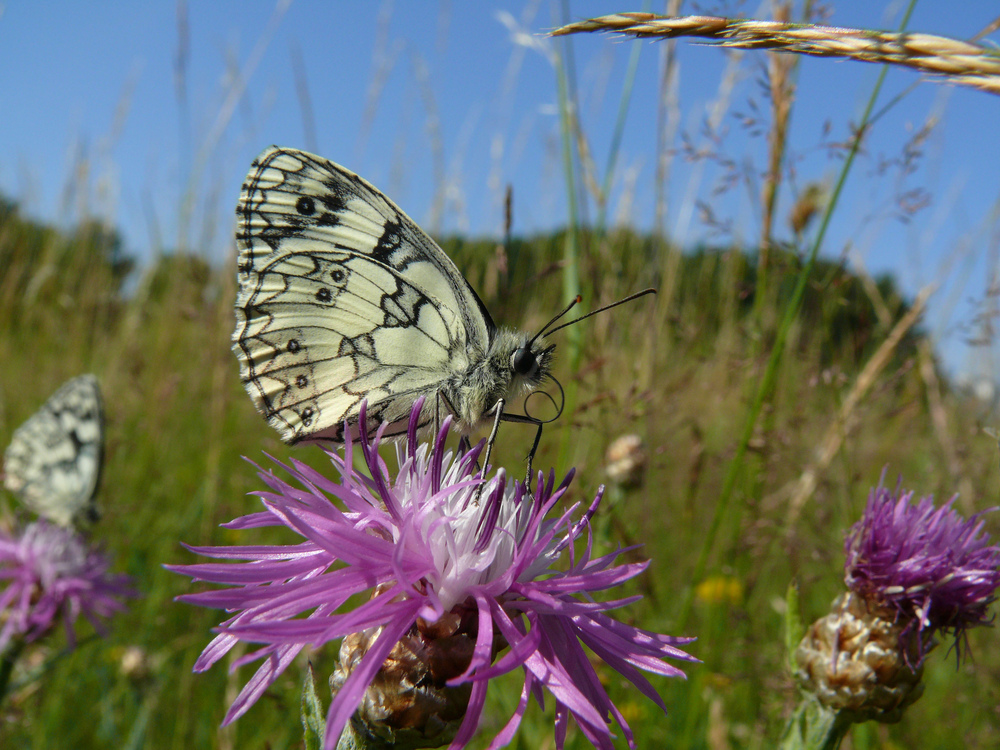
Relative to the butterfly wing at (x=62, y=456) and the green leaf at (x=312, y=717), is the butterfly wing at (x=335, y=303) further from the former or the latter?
the butterfly wing at (x=62, y=456)

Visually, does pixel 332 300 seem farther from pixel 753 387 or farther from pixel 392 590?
pixel 753 387

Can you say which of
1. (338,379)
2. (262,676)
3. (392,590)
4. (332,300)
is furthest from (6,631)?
(392,590)

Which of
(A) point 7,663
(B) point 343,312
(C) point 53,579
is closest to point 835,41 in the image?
(B) point 343,312

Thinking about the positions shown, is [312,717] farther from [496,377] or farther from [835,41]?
[835,41]

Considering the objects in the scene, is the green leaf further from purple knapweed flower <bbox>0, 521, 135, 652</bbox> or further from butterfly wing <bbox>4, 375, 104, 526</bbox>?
butterfly wing <bbox>4, 375, 104, 526</bbox>

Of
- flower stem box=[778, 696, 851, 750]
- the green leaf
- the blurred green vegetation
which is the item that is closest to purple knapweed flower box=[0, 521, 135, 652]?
the blurred green vegetation
